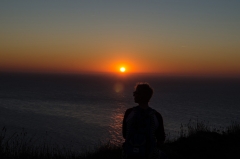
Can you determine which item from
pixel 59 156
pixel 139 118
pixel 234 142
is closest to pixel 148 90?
pixel 139 118

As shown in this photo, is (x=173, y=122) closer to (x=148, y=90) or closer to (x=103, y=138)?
(x=103, y=138)

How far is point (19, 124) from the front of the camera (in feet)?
141

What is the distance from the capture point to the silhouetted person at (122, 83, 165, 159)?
14.2ft

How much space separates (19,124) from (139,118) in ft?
139

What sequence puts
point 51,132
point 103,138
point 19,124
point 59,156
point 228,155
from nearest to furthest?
point 59,156, point 228,155, point 103,138, point 51,132, point 19,124

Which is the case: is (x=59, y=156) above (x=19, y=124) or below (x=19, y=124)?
above

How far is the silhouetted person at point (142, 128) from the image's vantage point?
4336 millimetres

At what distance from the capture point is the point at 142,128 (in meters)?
4.33

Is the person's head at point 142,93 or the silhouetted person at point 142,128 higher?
the person's head at point 142,93

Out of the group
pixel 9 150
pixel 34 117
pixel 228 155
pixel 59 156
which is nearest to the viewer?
pixel 9 150

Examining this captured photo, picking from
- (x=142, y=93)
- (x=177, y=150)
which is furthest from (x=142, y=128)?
(x=177, y=150)

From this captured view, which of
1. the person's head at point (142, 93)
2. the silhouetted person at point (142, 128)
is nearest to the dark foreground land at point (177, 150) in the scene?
the silhouetted person at point (142, 128)

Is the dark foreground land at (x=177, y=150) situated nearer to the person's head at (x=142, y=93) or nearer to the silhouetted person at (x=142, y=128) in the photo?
the silhouetted person at (x=142, y=128)

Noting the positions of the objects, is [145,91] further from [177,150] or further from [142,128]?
[177,150]
